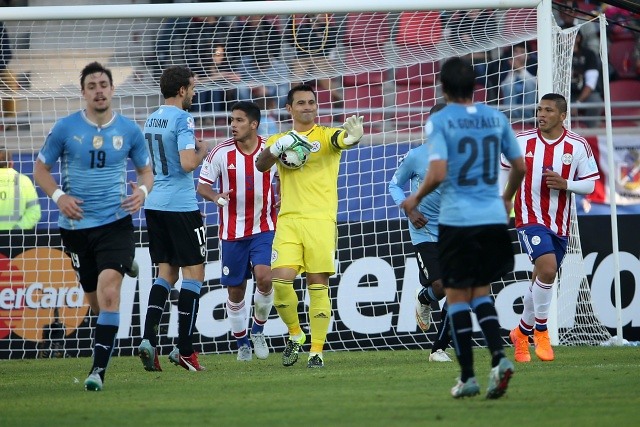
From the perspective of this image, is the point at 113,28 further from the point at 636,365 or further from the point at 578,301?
the point at 636,365

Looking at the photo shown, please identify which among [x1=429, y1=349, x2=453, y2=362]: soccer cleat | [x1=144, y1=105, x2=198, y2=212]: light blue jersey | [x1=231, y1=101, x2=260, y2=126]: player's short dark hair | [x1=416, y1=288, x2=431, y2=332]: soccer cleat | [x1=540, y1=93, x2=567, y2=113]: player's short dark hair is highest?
Result: [x1=231, y1=101, x2=260, y2=126]: player's short dark hair

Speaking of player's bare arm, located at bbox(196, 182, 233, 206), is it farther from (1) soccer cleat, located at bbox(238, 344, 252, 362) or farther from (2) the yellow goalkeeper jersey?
(1) soccer cleat, located at bbox(238, 344, 252, 362)

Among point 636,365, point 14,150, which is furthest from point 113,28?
point 636,365

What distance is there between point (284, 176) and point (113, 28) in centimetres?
523

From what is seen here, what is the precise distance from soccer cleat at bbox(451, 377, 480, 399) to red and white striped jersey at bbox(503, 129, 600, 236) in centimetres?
359

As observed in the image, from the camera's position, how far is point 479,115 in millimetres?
6734

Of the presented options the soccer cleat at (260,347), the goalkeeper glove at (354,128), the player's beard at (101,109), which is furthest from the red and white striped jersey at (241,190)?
the player's beard at (101,109)

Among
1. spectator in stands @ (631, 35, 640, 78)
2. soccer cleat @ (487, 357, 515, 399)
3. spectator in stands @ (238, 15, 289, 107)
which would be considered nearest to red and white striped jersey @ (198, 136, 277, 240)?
spectator in stands @ (238, 15, 289, 107)

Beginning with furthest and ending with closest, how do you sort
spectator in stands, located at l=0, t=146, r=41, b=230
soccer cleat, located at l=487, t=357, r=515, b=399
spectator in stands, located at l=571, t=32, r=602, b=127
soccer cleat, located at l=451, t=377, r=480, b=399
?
spectator in stands, located at l=571, t=32, r=602, b=127 < spectator in stands, located at l=0, t=146, r=41, b=230 < soccer cleat, located at l=451, t=377, r=480, b=399 < soccer cleat, located at l=487, t=357, r=515, b=399

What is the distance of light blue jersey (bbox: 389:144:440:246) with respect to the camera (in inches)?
385

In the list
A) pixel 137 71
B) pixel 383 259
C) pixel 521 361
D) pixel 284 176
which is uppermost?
pixel 137 71

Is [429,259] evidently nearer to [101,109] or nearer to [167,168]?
[167,168]

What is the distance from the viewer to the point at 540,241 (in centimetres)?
988

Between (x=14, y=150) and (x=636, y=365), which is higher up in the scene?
(x=14, y=150)
